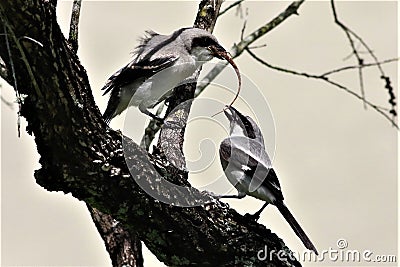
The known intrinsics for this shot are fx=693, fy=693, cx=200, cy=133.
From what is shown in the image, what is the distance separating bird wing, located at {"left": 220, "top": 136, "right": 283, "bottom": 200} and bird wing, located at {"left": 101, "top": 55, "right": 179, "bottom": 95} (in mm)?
742

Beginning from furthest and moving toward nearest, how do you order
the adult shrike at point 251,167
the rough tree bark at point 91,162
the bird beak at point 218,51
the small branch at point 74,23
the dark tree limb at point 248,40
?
the bird beak at point 218,51 < the dark tree limb at point 248,40 < the small branch at point 74,23 < the adult shrike at point 251,167 < the rough tree bark at point 91,162

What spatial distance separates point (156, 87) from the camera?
4.78 m

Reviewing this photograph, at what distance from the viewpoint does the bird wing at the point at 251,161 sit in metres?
4.11

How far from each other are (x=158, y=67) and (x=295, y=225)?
1564 mm

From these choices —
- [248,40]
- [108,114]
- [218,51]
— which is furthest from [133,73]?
[248,40]

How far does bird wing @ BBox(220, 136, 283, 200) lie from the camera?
4.11 metres

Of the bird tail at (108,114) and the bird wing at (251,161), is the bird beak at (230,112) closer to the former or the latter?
the bird wing at (251,161)

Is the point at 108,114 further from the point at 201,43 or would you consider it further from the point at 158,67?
the point at 201,43

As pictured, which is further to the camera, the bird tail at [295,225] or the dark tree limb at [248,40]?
the dark tree limb at [248,40]

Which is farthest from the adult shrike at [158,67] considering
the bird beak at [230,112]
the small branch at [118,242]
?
the small branch at [118,242]

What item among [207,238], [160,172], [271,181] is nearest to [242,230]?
[207,238]

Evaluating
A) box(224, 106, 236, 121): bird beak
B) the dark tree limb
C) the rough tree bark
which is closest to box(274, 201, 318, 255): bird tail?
the rough tree bark

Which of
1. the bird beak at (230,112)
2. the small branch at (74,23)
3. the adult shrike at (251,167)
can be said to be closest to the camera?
the adult shrike at (251,167)

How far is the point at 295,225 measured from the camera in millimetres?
3932
